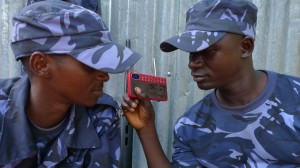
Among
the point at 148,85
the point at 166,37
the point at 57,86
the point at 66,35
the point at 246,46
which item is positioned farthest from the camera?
the point at 166,37

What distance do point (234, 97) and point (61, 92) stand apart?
70 cm

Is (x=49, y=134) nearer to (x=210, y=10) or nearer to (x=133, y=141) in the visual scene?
(x=210, y=10)

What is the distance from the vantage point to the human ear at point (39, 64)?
134 centimetres

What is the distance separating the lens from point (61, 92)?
1.42 metres

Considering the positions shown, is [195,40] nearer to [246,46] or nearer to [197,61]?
[197,61]

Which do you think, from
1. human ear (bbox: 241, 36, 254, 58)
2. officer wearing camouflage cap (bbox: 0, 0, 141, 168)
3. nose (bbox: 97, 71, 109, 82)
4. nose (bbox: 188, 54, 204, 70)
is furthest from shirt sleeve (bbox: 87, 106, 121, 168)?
human ear (bbox: 241, 36, 254, 58)

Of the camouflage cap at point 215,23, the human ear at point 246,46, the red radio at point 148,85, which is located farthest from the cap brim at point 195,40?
A: the red radio at point 148,85

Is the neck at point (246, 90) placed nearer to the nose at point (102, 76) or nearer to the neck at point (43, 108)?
the nose at point (102, 76)

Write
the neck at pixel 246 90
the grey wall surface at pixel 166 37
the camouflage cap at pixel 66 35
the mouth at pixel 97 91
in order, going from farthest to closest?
the grey wall surface at pixel 166 37
the neck at pixel 246 90
the mouth at pixel 97 91
the camouflage cap at pixel 66 35

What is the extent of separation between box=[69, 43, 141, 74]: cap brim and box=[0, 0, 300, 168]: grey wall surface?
897 mm

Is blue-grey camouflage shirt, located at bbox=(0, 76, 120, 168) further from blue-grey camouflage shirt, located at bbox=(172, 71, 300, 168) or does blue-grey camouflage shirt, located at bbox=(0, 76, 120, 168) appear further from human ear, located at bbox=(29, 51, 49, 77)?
blue-grey camouflage shirt, located at bbox=(172, 71, 300, 168)

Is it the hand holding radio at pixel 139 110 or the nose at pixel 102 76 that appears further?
the hand holding radio at pixel 139 110

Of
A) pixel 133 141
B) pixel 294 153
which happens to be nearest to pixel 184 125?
pixel 294 153

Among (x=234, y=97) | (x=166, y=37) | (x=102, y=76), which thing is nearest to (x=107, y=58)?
(x=102, y=76)
